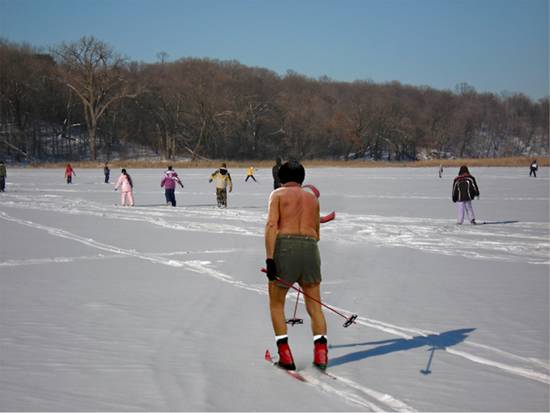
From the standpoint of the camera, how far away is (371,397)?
4371 mm

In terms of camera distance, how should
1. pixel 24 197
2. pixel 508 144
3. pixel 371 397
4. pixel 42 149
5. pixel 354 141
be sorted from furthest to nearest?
pixel 508 144, pixel 354 141, pixel 42 149, pixel 24 197, pixel 371 397

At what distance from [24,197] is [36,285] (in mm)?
18867

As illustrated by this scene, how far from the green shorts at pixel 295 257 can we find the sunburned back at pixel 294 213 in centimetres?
6

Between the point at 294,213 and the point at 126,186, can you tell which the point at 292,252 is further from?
the point at 126,186

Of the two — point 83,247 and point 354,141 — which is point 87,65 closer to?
point 354,141

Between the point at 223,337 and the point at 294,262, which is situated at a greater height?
the point at 294,262

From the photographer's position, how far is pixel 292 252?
4809 mm

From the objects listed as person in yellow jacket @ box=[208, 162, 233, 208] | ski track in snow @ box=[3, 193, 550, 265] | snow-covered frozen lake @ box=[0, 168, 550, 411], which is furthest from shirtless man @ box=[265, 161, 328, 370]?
person in yellow jacket @ box=[208, 162, 233, 208]

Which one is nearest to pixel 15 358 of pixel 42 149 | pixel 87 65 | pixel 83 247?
pixel 83 247

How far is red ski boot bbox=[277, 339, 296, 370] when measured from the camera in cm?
486

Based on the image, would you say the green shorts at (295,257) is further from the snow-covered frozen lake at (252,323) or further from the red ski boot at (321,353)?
the snow-covered frozen lake at (252,323)

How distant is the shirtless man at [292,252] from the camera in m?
4.82

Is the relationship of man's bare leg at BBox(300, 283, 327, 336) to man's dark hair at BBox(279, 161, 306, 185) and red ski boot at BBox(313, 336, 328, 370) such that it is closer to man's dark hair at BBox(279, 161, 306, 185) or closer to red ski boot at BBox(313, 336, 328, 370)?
red ski boot at BBox(313, 336, 328, 370)

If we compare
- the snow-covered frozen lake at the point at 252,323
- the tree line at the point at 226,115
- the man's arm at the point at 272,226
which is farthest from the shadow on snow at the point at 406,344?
the tree line at the point at 226,115
